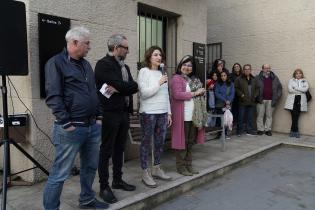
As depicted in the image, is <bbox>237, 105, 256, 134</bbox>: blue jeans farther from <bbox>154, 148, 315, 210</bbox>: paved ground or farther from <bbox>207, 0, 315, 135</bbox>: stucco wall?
<bbox>154, 148, 315, 210</bbox>: paved ground

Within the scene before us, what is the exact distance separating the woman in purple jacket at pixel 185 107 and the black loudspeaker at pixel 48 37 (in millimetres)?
1602

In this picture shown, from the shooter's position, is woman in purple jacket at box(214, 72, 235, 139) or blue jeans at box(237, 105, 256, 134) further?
blue jeans at box(237, 105, 256, 134)

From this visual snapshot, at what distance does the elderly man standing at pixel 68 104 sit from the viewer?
9.67 feet

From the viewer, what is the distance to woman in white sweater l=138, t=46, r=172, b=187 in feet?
13.5

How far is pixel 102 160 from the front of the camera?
3697 millimetres

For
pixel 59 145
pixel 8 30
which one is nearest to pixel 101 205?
pixel 59 145

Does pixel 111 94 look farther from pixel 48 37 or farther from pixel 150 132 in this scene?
pixel 48 37

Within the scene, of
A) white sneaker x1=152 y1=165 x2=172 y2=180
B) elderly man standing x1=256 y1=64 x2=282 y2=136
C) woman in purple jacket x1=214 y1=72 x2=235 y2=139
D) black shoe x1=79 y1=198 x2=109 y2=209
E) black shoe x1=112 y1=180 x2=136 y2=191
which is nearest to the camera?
black shoe x1=79 y1=198 x2=109 y2=209

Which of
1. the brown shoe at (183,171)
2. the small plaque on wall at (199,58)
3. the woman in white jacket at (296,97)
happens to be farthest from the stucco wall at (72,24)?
the woman in white jacket at (296,97)

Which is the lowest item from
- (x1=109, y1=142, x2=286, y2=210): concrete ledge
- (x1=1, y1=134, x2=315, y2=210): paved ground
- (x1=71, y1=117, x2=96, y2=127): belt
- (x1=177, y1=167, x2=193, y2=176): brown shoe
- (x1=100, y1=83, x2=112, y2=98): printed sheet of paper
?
(x1=109, y1=142, x2=286, y2=210): concrete ledge

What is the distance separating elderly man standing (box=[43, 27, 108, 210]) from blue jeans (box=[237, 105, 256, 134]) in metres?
5.47

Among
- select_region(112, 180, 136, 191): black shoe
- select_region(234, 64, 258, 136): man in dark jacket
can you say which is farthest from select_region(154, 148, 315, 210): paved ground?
select_region(234, 64, 258, 136): man in dark jacket

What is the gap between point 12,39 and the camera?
11.1 feet

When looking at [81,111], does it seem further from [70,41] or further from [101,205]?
[101,205]
